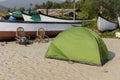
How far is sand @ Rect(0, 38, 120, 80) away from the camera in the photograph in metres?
8.88

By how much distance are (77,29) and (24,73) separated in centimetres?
360

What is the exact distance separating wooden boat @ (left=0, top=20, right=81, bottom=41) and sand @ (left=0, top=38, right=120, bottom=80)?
335cm

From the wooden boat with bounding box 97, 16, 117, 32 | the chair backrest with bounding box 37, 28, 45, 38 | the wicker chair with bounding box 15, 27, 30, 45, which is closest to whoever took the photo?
the wicker chair with bounding box 15, 27, 30, 45

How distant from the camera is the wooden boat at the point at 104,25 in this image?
19656 millimetres

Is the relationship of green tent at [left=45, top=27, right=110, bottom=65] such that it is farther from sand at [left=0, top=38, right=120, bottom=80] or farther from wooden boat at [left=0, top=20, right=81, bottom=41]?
wooden boat at [left=0, top=20, right=81, bottom=41]

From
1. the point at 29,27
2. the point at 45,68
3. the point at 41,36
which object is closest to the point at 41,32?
the point at 41,36

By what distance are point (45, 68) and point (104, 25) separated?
11.0 meters

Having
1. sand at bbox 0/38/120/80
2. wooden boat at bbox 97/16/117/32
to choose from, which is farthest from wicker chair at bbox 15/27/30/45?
wooden boat at bbox 97/16/117/32

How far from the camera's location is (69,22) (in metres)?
19.3

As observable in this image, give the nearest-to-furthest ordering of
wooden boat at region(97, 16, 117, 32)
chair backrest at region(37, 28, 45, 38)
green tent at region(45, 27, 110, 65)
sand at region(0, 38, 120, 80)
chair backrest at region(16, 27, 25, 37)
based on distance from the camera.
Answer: sand at region(0, 38, 120, 80) → green tent at region(45, 27, 110, 65) → chair backrest at region(16, 27, 25, 37) → chair backrest at region(37, 28, 45, 38) → wooden boat at region(97, 16, 117, 32)

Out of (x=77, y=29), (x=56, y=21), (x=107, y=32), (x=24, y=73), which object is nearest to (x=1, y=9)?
(x=56, y=21)

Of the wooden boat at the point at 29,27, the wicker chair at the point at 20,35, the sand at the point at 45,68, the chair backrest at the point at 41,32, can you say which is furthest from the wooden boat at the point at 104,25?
the sand at the point at 45,68

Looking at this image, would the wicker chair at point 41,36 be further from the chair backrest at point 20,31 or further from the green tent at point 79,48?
the green tent at point 79,48

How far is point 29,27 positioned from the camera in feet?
55.6
